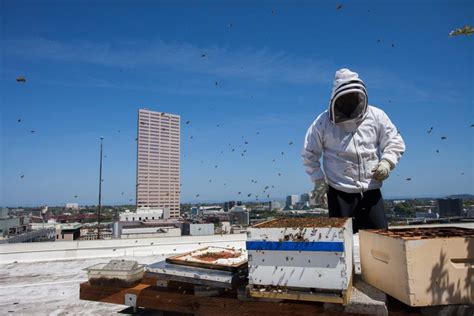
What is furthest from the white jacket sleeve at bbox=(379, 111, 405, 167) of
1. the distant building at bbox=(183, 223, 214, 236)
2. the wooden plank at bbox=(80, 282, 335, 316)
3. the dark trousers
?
the distant building at bbox=(183, 223, 214, 236)

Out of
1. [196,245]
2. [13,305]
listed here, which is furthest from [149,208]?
[13,305]

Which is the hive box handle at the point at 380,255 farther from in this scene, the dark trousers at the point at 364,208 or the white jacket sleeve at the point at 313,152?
the white jacket sleeve at the point at 313,152

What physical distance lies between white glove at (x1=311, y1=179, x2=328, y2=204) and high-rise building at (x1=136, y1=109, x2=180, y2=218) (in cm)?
4908

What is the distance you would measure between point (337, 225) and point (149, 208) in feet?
194

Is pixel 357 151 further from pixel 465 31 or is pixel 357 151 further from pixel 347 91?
pixel 465 31

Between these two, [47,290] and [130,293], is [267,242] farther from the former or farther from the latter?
[47,290]

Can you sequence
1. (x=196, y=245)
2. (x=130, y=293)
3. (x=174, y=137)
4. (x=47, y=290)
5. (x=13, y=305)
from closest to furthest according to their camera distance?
(x=130, y=293) → (x=13, y=305) → (x=47, y=290) → (x=196, y=245) → (x=174, y=137)

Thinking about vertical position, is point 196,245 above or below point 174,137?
below

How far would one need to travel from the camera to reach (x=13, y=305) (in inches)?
145

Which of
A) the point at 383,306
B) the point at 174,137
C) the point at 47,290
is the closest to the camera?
the point at 383,306

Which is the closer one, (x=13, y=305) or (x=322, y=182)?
(x=322, y=182)

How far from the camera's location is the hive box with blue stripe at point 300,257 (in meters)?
1.88

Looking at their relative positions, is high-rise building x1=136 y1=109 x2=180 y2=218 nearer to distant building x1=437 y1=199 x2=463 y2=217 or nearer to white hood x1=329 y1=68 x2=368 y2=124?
distant building x1=437 y1=199 x2=463 y2=217

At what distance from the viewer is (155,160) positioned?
54375 mm
